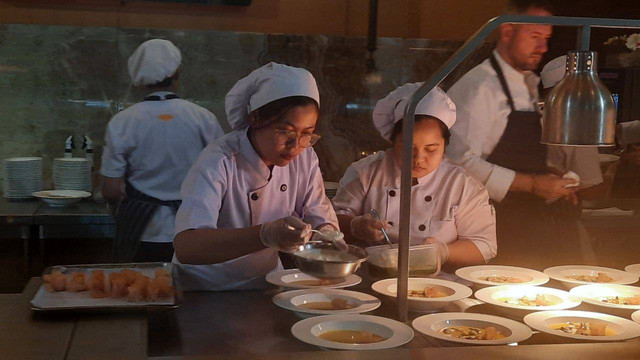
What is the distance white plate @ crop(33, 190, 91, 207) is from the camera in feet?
11.9

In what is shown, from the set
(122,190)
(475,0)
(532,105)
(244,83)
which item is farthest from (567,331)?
(475,0)

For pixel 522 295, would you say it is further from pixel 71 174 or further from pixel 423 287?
pixel 71 174

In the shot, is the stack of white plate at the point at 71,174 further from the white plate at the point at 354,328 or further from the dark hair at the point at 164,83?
the white plate at the point at 354,328

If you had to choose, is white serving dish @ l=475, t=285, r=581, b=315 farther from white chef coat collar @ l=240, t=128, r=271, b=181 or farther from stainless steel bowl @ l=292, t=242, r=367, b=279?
white chef coat collar @ l=240, t=128, r=271, b=181

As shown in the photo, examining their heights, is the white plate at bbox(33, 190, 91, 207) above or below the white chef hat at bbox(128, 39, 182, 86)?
below

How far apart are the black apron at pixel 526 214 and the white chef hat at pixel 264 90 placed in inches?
45.4

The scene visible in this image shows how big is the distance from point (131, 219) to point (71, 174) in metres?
0.39

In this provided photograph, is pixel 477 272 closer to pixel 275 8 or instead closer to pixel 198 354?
pixel 198 354

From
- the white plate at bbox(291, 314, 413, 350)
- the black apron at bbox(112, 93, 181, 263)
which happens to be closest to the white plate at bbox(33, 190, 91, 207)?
the black apron at bbox(112, 93, 181, 263)

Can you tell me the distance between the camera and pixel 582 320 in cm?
186

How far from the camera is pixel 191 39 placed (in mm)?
3807

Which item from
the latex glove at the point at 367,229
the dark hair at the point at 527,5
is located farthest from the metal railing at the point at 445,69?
the dark hair at the point at 527,5

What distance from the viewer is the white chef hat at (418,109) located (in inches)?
121

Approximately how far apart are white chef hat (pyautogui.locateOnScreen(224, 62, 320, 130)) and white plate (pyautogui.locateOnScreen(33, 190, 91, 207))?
1319mm
